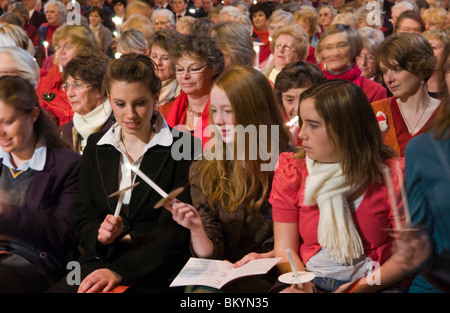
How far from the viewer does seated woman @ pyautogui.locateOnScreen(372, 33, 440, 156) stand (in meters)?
2.98

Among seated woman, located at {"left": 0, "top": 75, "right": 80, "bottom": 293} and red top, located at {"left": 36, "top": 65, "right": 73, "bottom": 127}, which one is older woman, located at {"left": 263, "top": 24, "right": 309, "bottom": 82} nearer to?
red top, located at {"left": 36, "top": 65, "right": 73, "bottom": 127}

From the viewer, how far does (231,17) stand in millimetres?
6066

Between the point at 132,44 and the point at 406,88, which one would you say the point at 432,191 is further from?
the point at 132,44

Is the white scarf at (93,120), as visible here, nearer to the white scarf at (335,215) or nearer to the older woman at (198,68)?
the older woman at (198,68)

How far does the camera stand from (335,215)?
6.53 feet

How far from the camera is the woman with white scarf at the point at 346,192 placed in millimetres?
1988

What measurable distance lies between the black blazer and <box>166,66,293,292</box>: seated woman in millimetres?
105

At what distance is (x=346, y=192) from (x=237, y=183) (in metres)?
0.48

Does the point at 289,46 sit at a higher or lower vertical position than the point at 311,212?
lower

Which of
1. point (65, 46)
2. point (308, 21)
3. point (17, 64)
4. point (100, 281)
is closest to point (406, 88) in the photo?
point (100, 281)

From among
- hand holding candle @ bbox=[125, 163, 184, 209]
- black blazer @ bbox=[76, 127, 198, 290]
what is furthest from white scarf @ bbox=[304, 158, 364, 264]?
black blazer @ bbox=[76, 127, 198, 290]

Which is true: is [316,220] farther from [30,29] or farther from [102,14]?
[30,29]

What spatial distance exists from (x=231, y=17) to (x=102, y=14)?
98.7 inches
